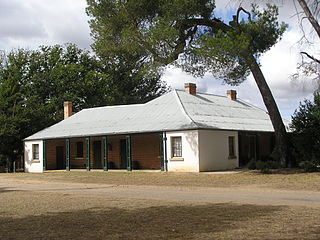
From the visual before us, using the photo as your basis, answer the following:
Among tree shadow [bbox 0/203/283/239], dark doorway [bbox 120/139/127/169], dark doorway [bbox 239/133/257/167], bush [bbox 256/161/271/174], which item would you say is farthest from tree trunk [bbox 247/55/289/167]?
tree shadow [bbox 0/203/283/239]

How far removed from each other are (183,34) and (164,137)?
7.19 metres

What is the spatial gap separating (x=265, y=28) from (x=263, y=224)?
16.2 meters

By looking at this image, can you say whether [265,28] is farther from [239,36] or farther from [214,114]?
[214,114]

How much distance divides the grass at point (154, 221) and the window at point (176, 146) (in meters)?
15.1

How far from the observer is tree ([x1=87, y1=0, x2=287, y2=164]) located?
2117cm

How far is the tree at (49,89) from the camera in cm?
3797

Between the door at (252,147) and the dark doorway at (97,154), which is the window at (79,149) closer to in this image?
the dark doorway at (97,154)

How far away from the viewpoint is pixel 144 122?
31.1 m

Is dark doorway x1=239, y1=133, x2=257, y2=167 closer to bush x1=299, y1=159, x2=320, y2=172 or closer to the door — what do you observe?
the door

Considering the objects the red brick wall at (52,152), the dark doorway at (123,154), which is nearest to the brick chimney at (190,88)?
the dark doorway at (123,154)

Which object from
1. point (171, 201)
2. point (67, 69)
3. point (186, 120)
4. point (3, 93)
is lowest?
point (171, 201)

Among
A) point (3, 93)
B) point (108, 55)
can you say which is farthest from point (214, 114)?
point (3, 93)

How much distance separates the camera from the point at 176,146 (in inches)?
1109

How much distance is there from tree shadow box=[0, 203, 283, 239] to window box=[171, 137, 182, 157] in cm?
1609
